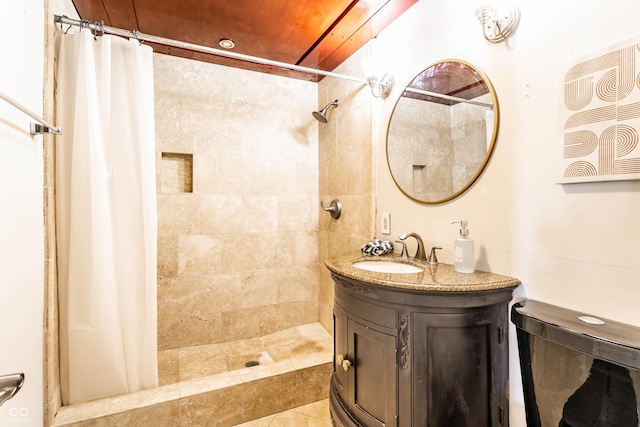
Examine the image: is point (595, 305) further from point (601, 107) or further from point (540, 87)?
point (540, 87)


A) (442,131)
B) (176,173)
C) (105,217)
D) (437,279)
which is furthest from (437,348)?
(176,173)

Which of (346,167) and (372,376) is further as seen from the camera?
(346,167)

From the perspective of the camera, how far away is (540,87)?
1.03m

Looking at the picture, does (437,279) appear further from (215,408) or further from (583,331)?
(215,408)

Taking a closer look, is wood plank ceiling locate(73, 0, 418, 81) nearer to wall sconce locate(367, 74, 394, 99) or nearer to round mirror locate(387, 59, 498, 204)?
wall sconce locate(367, 74, 394, 99)

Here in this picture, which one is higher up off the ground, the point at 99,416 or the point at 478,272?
the point at 478,272

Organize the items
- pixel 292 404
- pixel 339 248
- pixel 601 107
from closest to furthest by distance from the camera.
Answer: pixel 601 107
pixel 292 404
pixel 339 248

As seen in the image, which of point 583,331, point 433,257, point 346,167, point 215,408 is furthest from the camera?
point 346,167

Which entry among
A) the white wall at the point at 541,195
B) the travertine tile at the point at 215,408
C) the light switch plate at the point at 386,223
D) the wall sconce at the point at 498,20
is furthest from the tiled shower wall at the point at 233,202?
the wall sconce at the point at 498,20

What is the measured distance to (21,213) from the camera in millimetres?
1028


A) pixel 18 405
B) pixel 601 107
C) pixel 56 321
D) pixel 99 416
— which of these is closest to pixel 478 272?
pixel 601 107

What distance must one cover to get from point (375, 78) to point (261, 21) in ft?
2.53

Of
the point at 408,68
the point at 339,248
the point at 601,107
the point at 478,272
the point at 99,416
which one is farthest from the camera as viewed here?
the point at 339,248

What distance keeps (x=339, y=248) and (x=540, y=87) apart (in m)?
1.58
